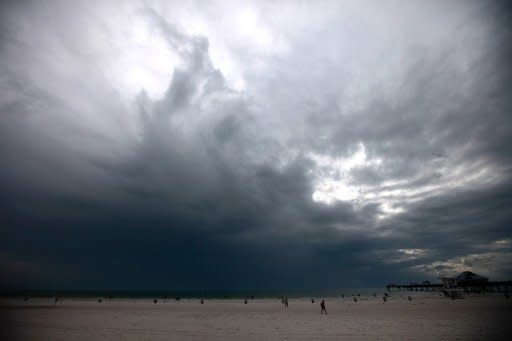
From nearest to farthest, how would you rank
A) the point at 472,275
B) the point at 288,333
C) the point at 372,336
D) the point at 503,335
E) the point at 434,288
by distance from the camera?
the point at 503,335 < the point at 372,336 < the point at 288,333 < the point at 472,275 < the point at 434,288

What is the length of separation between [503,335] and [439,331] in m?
3.58

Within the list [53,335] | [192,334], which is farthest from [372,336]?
[53,335]

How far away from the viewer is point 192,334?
61.7 ft

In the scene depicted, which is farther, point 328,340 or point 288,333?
point 288,333

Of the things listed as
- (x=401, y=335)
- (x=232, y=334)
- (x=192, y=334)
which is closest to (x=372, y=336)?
(x=401, y=335)

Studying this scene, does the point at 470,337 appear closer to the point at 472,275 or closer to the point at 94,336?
the point at 94,336

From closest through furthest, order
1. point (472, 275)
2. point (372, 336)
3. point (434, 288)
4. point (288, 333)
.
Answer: point (372, 336)
point (288, 333)
point (472, 275)
point (434, 288)

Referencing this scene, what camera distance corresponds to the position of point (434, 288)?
5802 inches

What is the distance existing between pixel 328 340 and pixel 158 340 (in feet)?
33.4

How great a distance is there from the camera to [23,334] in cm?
1781

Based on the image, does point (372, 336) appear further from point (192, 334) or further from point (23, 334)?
point (23, 334)

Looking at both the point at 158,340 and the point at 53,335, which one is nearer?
the point at 158,340

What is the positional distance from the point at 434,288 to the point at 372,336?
164990 mm

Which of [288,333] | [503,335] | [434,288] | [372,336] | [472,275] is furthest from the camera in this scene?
[434,288]
